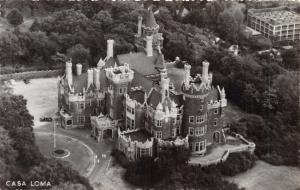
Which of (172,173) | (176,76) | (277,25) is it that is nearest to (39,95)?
(176,76)

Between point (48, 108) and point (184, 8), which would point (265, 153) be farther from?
point (184, 8)

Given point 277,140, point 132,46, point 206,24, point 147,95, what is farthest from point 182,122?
point 206,24

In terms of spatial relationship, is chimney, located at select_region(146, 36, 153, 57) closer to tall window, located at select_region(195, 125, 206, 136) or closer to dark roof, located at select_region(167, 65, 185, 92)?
dark roof, located at select_region(167, 65, 185, 92)

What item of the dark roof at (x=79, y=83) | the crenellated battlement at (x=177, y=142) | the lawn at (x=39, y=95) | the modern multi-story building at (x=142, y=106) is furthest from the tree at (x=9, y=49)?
the crenellated battlement at (x=177, y=142)

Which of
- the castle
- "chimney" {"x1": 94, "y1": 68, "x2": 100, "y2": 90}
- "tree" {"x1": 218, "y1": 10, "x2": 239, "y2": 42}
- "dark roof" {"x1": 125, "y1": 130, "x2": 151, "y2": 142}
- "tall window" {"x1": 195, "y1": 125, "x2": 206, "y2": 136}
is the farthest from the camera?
"tree" {"x1": 218, "y1": 10, "x2": 239, "y2": 42}

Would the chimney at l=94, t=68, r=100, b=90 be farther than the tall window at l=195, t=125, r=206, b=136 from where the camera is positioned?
Yes

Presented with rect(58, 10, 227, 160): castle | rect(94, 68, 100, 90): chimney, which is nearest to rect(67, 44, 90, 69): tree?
rect(58, 10, 227, 160): castle
